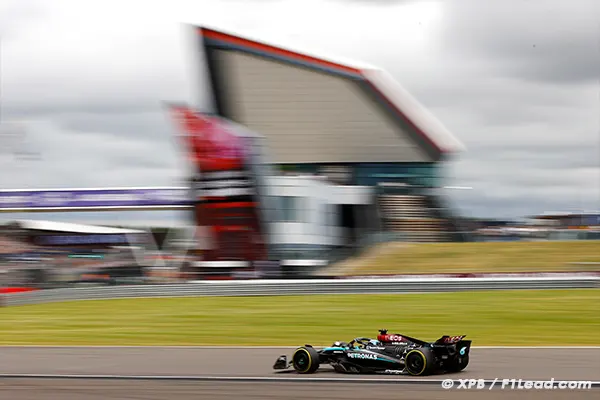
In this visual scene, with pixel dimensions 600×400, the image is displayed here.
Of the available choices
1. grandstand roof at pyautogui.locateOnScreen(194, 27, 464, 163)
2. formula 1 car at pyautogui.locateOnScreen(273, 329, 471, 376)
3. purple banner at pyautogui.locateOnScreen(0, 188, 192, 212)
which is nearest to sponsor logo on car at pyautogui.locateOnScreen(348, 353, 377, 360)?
formula 1 car at pyautogui.locateOnScreen(273, 329, 471, 376)

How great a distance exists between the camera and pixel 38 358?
11.7m

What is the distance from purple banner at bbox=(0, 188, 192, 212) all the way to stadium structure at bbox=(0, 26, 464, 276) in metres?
0.05

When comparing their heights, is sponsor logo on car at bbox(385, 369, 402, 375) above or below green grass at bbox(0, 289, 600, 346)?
below

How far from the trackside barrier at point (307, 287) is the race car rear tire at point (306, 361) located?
15.4 meters

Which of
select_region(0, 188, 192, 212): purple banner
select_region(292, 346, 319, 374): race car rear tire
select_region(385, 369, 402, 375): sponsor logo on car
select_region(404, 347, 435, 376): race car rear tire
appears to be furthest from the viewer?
select_region(0, 188, 192, 212): purple banner

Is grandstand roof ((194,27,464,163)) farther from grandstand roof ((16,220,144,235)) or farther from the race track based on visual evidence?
the race track

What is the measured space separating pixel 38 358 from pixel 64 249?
145 feet

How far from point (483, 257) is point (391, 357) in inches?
1111

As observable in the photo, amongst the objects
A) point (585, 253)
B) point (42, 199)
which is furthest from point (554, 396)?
point (42, 199)

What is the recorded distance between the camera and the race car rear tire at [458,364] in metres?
8.91

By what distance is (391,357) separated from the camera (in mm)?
8914

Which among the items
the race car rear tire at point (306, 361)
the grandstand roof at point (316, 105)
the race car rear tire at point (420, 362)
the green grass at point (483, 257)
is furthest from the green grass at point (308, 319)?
the grandstand roof at point (316, 105)

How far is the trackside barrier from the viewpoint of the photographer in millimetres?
24531

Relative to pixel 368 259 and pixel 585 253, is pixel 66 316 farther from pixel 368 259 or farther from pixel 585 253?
pixel 585 253
